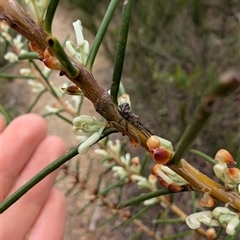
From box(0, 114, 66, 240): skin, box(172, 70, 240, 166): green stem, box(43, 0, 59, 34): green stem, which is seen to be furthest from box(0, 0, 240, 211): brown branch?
box(0, 114, 66, 240): skin

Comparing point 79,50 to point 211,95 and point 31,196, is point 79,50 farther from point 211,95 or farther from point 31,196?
point 31,196

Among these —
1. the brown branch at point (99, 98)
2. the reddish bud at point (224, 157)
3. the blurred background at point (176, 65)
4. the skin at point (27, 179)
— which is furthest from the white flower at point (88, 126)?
the blurred background at point (176, 65)

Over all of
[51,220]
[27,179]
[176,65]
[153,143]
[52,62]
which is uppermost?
[52,62]

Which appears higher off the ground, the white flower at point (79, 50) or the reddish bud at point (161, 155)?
the white flower at point (79, 50)

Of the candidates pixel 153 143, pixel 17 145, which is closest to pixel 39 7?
pixel 153 143

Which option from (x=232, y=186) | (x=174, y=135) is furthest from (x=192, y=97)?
(x=232, y=186)

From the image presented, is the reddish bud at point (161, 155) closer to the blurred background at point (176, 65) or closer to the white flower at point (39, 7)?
the white flower at point (39, 7)

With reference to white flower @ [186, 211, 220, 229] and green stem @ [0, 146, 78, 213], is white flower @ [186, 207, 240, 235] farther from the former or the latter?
green stem @ [0, 146, 78, 213]

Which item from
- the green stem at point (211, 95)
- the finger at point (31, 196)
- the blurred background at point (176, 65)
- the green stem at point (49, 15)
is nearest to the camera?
the green stem at point (211, 95)
